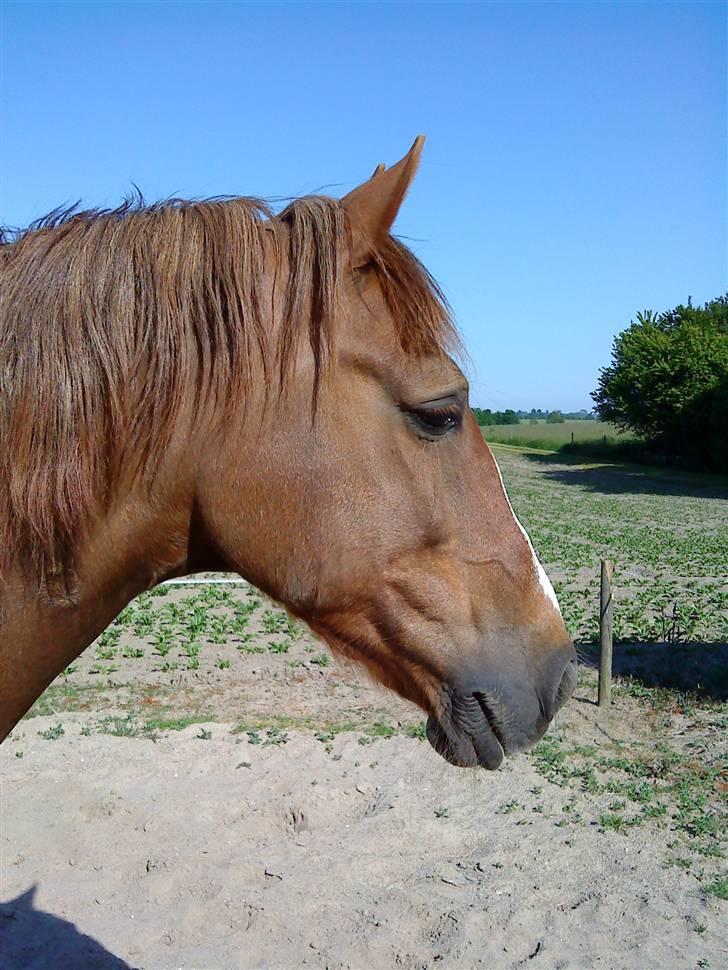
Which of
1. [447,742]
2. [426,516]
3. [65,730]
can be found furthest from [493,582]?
[65,730]

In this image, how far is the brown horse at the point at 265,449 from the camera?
1533mm

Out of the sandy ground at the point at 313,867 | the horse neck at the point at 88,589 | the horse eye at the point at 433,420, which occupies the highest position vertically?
the horse eye at the point at 433,420

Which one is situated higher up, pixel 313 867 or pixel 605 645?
pixel 605 645

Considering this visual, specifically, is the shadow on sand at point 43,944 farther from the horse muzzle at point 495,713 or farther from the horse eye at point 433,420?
the horse eye at point 433,420

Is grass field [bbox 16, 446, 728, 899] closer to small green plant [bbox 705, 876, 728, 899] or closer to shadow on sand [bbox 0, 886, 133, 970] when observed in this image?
small green plant [bbox 705, 876, 728, 899]

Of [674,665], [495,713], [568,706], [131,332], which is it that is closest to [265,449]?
[131,332]

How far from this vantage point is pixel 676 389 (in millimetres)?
40625

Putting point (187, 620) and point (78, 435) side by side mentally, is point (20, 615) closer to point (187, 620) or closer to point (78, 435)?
point (78, 435)

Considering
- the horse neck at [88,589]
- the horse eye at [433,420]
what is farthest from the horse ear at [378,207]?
the horse neck at [88,589]

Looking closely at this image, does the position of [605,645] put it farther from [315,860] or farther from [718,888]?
[315,860]

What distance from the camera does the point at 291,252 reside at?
1656mm

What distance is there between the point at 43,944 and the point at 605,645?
5.42m

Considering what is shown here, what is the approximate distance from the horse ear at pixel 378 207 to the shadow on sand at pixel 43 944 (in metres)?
3.76

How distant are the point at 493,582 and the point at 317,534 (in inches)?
17.3
